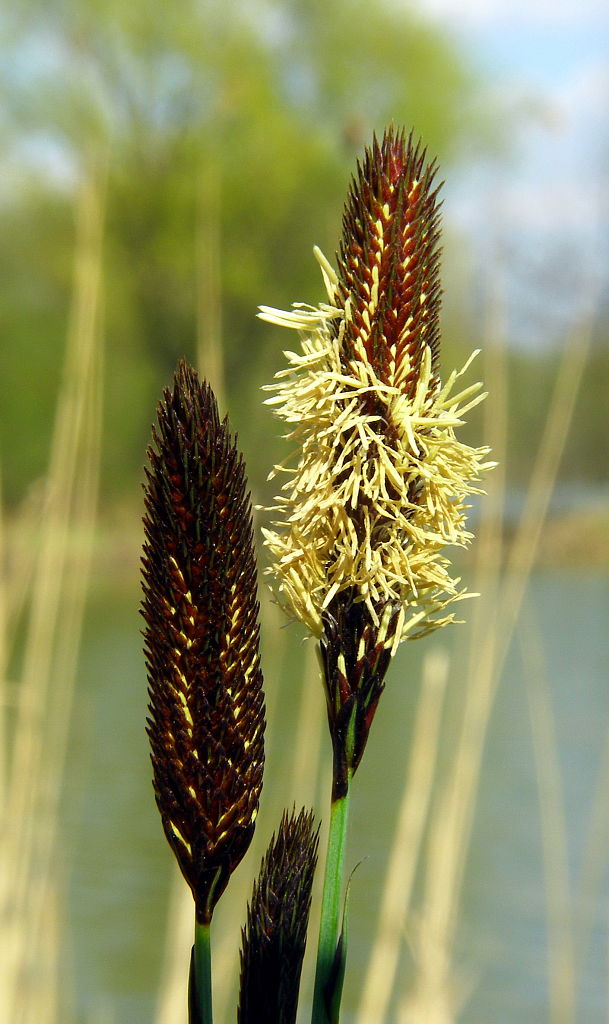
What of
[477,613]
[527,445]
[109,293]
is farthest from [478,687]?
[109,293]

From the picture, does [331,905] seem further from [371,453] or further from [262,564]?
[262,564]

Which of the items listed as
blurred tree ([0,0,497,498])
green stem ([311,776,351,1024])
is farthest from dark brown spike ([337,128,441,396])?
blurred tree ([0,0,497,498])

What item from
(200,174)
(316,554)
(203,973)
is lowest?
(203,973)

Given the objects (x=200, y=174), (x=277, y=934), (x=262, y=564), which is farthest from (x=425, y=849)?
(x=200, y=174)

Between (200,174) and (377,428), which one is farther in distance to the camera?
(200,174)

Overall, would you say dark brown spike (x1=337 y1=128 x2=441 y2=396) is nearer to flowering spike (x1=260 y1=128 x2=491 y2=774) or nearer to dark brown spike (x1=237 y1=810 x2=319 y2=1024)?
flowering spike (x1=260 y1=128 x2=491 y2=774)

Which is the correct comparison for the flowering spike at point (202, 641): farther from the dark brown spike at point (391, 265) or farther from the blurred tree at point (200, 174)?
the blurred tree at point (200, 174)

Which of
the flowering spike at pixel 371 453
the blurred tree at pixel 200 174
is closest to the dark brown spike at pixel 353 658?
the flowering spike at pixel 371 453

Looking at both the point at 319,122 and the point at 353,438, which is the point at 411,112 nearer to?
the point at 319,122
